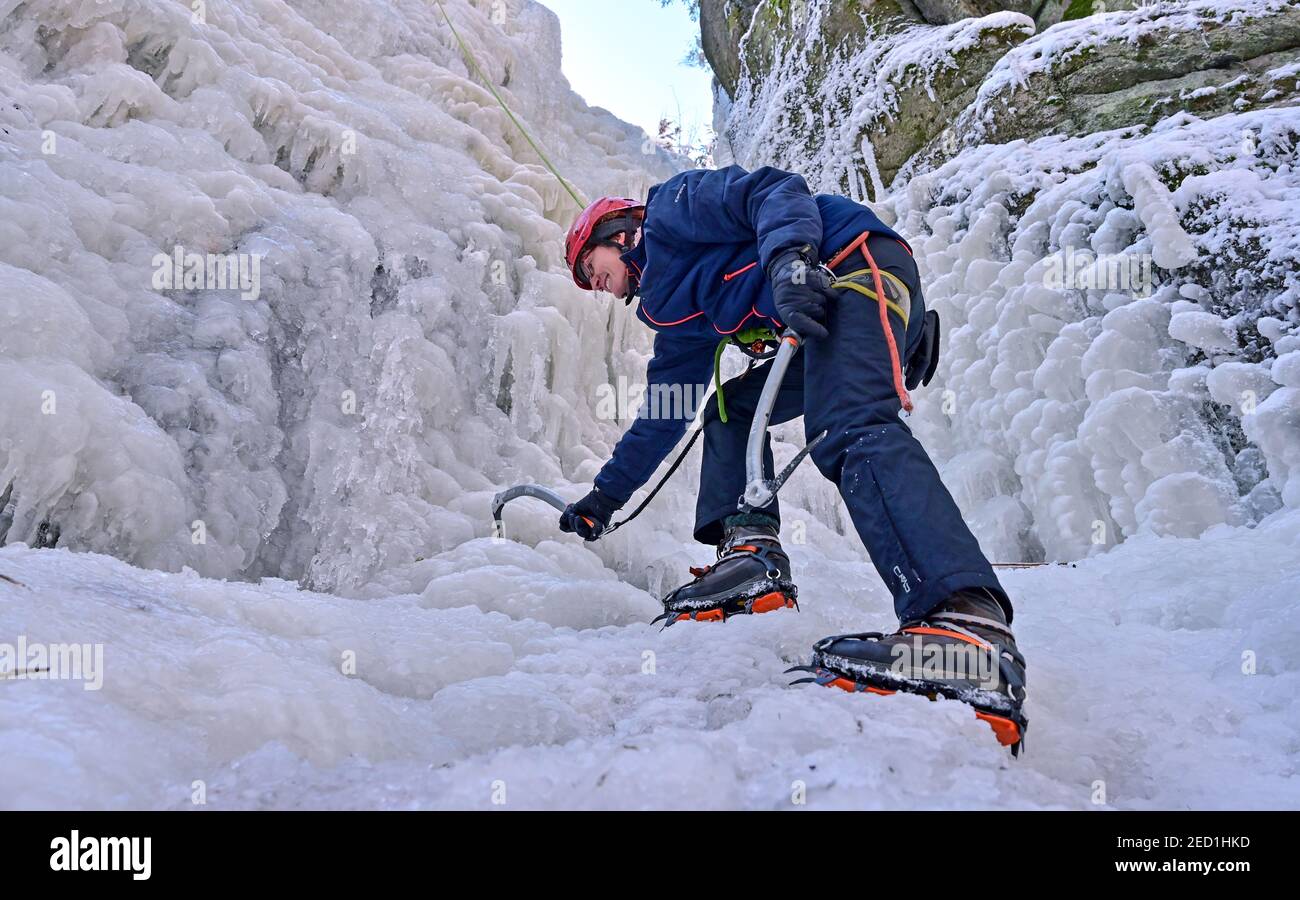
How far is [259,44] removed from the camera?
16.8 feet

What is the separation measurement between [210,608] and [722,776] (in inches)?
55.2

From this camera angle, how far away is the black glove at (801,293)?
6.38ft

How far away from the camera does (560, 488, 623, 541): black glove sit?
2.91m

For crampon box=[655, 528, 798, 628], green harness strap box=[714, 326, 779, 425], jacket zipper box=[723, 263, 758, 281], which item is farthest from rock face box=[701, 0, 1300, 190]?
crampon box=[655, 528, 798, 628]

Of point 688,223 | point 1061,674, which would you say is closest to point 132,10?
point 688,223

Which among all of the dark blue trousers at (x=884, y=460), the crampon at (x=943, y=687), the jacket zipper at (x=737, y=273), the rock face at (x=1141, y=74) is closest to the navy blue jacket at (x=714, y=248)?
the jacket zipper at (x=737, y=273)

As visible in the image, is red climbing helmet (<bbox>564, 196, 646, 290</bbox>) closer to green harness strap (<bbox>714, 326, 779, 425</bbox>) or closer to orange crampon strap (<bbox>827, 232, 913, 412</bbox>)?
green harness strap (<bbox>714, 326, 779, 425</bbox>)

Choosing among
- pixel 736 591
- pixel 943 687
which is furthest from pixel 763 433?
pixel 943 687

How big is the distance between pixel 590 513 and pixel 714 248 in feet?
3.37

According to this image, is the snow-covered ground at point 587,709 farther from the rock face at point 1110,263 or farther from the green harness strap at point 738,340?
the rock face at point 1110,263

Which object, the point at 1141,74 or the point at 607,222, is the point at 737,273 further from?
the point at 1141,74
